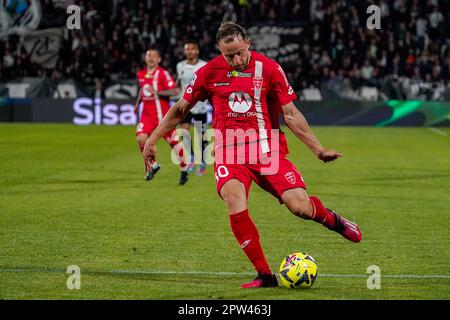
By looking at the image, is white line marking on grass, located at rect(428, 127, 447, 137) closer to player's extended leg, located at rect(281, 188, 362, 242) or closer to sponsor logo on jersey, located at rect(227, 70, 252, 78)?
player's extended leg, located at rect(281, 188, 362, 242)

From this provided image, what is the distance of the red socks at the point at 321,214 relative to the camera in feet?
24.7

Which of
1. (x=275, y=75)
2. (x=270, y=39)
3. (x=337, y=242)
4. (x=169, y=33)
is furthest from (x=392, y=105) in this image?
(x=275, y=75)

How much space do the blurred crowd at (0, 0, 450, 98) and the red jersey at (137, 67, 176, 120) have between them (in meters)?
15.4

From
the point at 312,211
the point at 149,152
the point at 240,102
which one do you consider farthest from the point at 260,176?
the point at 149,152

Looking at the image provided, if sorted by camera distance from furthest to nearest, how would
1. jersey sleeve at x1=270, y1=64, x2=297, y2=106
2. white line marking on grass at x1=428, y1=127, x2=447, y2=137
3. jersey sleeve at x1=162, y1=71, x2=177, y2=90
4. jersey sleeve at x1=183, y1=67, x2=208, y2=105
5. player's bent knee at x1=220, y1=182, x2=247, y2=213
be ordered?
white line marking on grass at x1=428, y1=127, x2=447, y2=137 < jersey sleeve at x1=162, y1=71, x2=177, y2=90 < jersey sleeve at x1=183, y1=67, x2=208, y2=105 < jersey sleeve at x1=270, y1=64, x2=297, y2=106 < player's bent knee at x1=220, y1=182, x2=247, y2=213

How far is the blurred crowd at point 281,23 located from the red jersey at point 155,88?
1544 cm

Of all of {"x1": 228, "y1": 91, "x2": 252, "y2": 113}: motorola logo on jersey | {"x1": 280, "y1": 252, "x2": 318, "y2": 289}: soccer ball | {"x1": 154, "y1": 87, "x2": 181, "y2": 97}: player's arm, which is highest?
{"x1": 228, "y1": 91, "x2": 252, "y2": 113}: motorola logo on jersey

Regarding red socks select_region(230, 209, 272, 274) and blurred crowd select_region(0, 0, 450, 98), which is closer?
red socks select_region(230, 209, 272, 274)

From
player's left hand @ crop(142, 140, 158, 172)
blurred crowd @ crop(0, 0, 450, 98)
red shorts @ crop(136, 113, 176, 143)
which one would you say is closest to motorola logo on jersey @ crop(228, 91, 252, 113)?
player's left hand @ crop(142, 140, 158, 172)

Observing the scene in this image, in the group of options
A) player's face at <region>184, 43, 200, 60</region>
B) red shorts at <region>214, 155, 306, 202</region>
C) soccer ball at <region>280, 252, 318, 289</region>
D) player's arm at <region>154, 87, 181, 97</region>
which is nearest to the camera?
soccer ball at <region>280, 252, 318, 289</region>

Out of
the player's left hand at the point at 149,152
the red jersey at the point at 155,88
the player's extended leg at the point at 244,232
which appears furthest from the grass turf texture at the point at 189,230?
the red jersey at the point at 155,88

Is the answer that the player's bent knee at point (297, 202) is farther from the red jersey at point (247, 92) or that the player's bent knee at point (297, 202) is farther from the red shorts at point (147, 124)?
the red shorts at point (147, 124)

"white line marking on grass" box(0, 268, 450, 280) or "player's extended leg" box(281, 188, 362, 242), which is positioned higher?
Result: "player's extended leg" box(281, 188, 362, 242)

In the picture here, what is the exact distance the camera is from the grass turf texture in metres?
7.15
